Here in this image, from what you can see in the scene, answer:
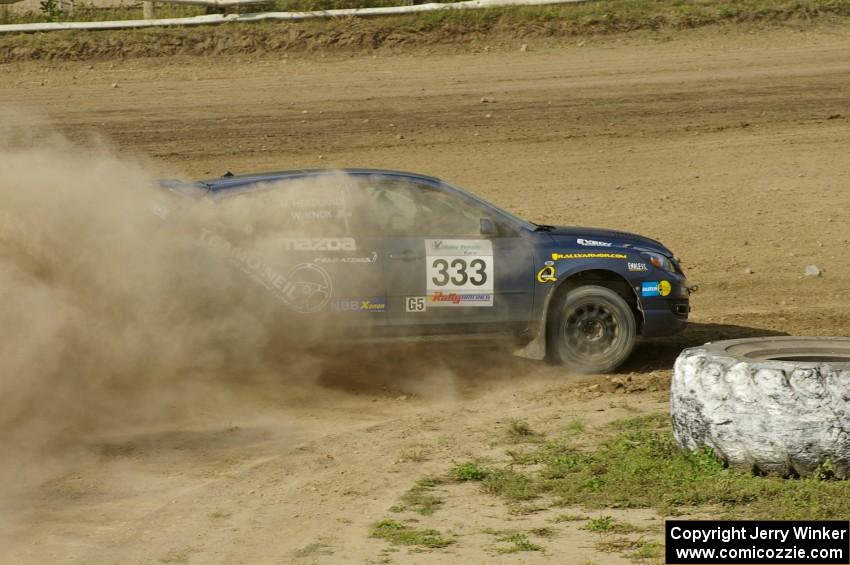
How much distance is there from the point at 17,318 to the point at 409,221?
9.96 feet

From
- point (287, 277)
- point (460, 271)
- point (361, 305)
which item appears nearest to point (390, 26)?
point (460, 271)

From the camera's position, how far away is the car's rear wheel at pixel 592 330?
10031mm

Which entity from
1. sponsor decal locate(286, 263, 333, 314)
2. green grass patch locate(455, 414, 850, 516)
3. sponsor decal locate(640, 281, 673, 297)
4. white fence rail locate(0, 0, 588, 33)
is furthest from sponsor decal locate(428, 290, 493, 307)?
white fence rail locate(0, 0, 588, 33)

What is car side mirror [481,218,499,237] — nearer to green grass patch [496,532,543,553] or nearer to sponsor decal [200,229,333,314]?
sponsor decal [200,229,333,314]

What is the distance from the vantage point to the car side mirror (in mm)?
9875

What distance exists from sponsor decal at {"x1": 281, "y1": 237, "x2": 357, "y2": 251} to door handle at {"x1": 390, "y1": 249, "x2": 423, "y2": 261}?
12.4 inches

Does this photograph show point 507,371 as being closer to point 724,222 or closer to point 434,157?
point 724,222

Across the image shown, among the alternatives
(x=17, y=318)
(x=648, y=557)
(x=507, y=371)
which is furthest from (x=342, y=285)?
(x=648, y=557)

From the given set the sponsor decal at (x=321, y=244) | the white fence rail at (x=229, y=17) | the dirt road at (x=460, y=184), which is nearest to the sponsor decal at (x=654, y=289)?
the dirt road at (x=460, y=184)

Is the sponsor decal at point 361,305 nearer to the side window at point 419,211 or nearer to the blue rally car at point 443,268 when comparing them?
the blue rally car at point 443,268

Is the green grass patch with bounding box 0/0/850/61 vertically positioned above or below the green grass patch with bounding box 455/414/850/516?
above

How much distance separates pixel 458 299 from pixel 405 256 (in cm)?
54

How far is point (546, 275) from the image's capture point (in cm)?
998

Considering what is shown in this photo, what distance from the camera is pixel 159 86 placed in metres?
19.8
